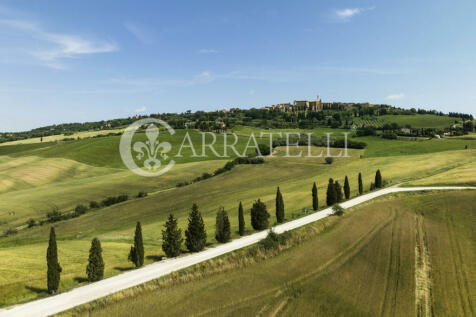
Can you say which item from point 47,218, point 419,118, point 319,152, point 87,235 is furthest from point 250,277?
point 419,118

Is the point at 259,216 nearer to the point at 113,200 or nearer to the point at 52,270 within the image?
the point at 52,270

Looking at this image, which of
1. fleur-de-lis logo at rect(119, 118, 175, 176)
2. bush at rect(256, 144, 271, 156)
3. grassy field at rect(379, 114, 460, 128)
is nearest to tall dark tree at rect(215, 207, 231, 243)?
fleur-de-lis logo at rect(119, 118, 175, 176)

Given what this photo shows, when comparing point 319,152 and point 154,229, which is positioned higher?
point 319,152

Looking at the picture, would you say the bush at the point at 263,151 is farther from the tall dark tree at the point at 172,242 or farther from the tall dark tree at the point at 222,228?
the tall dark tree at the point at 172,242

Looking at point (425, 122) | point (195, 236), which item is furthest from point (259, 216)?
point (425, 122)

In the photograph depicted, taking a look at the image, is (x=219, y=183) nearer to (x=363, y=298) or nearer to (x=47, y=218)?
(x=47, y=218)

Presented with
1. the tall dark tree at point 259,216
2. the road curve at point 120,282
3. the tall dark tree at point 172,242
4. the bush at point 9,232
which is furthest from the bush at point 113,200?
the road curve at point 120,282
